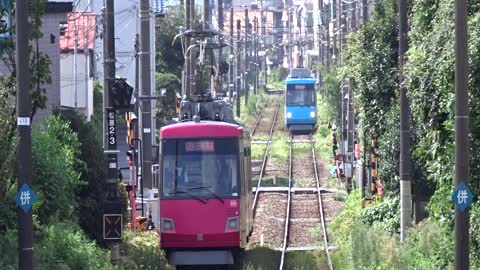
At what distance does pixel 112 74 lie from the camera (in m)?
21.8

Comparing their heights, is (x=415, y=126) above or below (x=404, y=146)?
above

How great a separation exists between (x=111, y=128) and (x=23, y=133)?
6.59 metres

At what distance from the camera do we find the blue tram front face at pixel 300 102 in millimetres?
63250

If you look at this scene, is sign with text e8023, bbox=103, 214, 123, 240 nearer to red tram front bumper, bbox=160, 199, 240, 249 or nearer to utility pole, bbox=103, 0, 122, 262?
utility pole, bbox=103, 0, 122, 262

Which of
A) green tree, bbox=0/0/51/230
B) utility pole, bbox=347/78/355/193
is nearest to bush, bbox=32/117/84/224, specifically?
green tree, bbox=0/0/51/230

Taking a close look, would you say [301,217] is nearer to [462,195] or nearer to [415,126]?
[415,126]

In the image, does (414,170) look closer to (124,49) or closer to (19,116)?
(19,116)

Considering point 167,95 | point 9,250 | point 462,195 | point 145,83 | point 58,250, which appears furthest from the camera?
point 167,95

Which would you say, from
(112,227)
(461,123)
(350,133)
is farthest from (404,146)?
(350,133)

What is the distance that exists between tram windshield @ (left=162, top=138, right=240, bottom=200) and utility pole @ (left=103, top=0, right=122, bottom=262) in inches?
72.5

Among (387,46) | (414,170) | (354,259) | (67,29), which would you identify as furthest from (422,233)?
(67,29)

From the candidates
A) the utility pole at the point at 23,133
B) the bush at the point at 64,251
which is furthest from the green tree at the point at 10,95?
the utility pole at the point at 23,133

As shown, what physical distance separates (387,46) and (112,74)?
10118mm

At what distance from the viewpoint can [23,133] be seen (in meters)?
15.2
